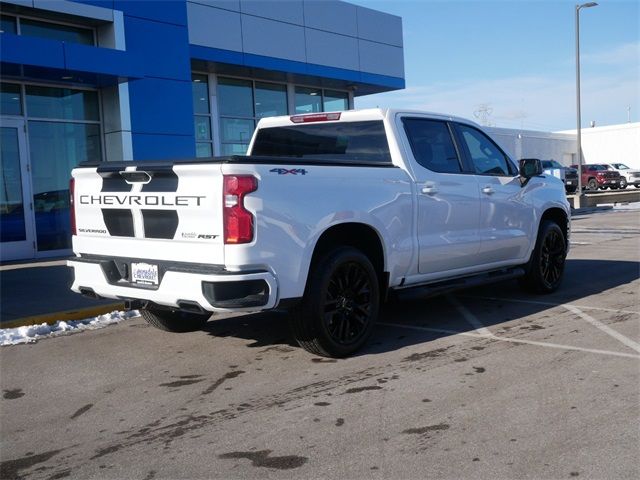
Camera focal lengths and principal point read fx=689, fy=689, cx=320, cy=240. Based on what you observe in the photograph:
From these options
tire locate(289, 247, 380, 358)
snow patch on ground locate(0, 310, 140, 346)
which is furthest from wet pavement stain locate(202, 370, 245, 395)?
snow patch on ground locate(0, 310, 140, 346)

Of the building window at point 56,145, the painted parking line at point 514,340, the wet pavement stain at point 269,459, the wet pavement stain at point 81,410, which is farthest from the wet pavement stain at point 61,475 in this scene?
the building window at point 56,145

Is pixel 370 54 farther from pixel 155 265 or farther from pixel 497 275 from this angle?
pixel 155 265

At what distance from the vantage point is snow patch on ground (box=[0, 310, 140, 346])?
270 inches

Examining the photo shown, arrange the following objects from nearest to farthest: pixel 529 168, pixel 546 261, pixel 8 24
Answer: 1. pixel 529 168
2. pixel 546 261
3. pixel 8 24

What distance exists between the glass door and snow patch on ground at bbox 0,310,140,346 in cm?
565

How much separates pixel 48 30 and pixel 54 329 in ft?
24.9

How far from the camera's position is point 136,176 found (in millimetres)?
5438

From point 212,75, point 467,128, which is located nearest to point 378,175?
point 467,128

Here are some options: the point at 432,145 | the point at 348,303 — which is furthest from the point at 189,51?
the point at 348,303

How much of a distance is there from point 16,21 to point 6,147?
223 cm

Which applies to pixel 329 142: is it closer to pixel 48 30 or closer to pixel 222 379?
pixel 222 379

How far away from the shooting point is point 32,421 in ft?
14.9

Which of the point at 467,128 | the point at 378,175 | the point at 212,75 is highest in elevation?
the point at 212,75

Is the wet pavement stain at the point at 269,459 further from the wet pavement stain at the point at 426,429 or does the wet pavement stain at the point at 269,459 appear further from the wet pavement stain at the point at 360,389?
the wet pavement stain at the point at 360,389
